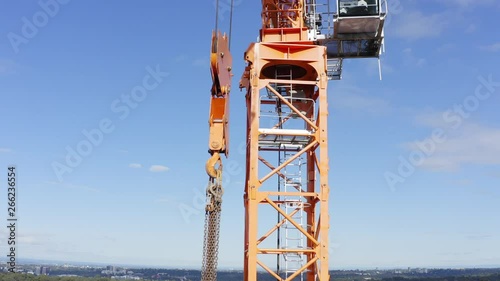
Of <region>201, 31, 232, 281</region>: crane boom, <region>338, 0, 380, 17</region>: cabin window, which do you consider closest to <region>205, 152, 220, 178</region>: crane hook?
<region>201, 31, 232, 281</region>: crane boom

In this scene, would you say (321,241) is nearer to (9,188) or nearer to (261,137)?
(261,137)

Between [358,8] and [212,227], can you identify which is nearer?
[212,227]

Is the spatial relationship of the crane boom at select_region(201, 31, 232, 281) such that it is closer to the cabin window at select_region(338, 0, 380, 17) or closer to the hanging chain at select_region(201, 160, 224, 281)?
the hanging chain at select_region(201, 160, 224, 281)

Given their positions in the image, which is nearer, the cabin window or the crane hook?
the crane hook

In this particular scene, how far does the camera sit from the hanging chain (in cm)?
1234

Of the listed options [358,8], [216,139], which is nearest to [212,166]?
[216,139]

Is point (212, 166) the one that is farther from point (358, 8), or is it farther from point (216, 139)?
point (358, 8)

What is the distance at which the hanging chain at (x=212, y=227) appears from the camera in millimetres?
12344

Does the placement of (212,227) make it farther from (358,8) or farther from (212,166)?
(358,8)

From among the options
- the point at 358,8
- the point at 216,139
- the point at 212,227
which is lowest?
the point at 212,227

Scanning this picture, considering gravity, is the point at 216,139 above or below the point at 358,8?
below

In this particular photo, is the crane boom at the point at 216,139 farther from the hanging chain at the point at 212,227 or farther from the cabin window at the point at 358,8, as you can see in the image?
the cabin window at the point at 358,8

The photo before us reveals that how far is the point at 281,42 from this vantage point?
1616 centimetres

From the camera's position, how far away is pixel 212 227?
12.8 metres
